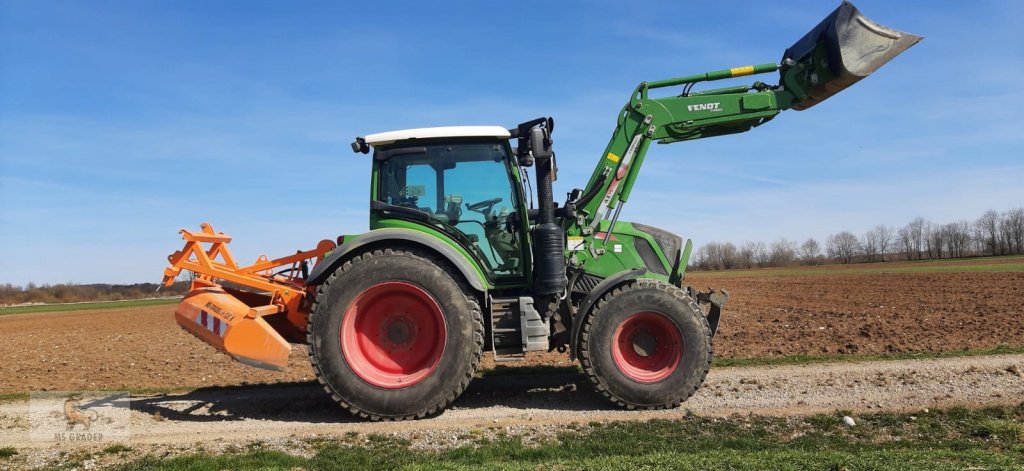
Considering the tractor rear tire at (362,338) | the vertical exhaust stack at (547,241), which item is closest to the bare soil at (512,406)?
the tractor rear tire at (362,338)

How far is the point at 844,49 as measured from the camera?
7.00 metres

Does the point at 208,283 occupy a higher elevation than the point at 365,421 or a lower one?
higher

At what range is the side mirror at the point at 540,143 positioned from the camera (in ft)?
21.0

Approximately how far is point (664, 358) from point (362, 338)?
3.09 m

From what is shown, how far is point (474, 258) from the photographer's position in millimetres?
6984

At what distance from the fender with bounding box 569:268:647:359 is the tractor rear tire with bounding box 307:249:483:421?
963 mm

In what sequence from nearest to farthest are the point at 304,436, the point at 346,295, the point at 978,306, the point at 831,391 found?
the point at 304,436, the point at 346,295, the point at 831,391, the point at 978,306

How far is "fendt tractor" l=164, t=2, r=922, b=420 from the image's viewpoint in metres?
→ 6.62

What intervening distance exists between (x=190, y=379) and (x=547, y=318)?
6.62 m

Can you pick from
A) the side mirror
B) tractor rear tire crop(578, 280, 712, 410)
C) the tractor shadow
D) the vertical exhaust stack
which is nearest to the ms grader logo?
the tractor shadow

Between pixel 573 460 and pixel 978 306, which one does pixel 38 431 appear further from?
pixel 978 306

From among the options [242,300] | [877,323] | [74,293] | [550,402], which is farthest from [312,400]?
[74,293]

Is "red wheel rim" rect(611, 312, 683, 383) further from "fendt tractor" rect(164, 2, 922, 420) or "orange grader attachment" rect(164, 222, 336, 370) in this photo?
"orange grader attachment" rect(164, 222, 336, 370)

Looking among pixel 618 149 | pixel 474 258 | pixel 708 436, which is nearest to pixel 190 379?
pixel 474 258
